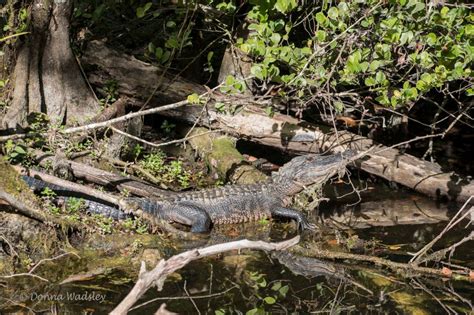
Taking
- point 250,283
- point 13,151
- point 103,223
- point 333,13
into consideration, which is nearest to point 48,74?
point 13,151

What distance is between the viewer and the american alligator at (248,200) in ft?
23.6

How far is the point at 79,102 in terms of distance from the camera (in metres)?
A: 8.36

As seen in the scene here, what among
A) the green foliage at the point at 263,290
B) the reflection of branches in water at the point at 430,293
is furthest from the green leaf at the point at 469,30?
the green foliage at the point at 263,290

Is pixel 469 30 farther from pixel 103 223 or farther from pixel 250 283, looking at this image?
pixel 103 223

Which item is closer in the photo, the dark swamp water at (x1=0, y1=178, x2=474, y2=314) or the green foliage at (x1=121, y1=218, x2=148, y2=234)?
the dark swamp water at (x1=0, y1=178, x2=474, y2=314)

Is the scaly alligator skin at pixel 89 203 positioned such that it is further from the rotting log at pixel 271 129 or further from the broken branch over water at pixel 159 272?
the broken branch over water at pixel 159 272

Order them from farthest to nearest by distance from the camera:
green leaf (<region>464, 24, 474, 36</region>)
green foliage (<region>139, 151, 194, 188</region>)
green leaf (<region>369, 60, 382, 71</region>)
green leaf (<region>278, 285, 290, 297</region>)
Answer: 1. green foliage (<region>139, 151, 194, 188</region>)
2. green leaf (<region>369, 60, 382, 71</region>)
3. green leaf (<region>464, 24, 474, 36</region>)
4. green leaf (<region>278, 285, 290, 297</region>)

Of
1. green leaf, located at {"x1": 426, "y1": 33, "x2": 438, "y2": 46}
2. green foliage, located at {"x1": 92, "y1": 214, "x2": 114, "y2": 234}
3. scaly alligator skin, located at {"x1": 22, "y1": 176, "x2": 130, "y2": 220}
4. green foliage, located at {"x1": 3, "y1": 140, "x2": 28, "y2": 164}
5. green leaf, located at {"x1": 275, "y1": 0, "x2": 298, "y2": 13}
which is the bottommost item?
green foliage, located at {"x1": 92, "y1": 214, "x2": 114, "y2": 234}

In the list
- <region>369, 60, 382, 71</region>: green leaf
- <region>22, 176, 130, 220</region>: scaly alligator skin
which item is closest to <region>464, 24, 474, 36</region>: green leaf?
<region>369, 60, 382, 71</region>: green leaf

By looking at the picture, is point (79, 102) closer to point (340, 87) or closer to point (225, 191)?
point (225, 191)

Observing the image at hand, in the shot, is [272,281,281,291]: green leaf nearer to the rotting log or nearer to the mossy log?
the rotting log

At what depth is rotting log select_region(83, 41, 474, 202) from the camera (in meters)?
8.01

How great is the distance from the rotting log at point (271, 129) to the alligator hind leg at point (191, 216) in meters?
1.14

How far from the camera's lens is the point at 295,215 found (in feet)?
24.5
